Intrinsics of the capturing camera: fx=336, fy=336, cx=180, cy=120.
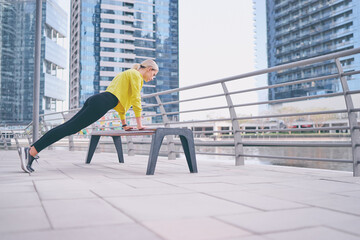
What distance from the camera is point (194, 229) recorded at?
49.8 inches

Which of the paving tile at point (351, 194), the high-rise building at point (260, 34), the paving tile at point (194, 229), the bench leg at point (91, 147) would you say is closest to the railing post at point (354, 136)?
the paving tile at point (351, 194)

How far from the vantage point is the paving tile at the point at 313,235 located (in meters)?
1.18

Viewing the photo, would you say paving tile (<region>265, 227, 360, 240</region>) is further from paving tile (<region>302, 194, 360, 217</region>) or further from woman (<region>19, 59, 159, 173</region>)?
woman (<region>19, 59, 159, 173</region>)

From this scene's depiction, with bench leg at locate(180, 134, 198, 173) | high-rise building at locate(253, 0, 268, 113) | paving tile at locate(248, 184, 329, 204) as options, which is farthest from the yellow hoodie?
high-rise building at locate(253, 0, 268, 113)

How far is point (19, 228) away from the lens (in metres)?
1.23

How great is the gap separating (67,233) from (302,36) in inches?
2806

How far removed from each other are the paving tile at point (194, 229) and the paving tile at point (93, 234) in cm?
6

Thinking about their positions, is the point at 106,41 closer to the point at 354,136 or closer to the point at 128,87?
the point at 128,87

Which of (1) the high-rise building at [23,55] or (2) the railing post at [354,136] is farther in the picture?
(1) the high-rise building at [23,55]

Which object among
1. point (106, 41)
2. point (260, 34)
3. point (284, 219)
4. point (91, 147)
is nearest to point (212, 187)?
point (284, 219)

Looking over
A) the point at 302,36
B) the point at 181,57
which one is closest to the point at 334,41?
the point at 302,36

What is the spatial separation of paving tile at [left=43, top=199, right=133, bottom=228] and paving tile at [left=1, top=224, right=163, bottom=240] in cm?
8

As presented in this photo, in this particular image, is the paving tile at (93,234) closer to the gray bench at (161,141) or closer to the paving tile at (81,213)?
the paving tile at (81,213)

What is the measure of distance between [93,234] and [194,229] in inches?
14.5
